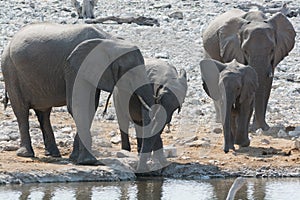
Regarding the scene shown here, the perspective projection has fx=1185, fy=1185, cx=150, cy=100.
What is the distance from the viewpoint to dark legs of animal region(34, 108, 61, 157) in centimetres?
1313

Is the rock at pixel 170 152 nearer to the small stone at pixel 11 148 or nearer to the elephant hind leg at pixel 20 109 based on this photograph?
the elephant hind leg at pixel 20 109

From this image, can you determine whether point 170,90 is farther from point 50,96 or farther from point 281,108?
point 281,108

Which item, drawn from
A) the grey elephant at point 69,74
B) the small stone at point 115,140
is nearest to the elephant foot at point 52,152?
the grey elephant at point 69,74

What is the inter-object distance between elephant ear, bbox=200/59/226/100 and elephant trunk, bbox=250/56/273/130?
3.15ft

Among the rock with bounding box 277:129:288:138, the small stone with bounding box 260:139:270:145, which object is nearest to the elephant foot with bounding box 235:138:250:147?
the small stone with bounding box 260:139:270:145

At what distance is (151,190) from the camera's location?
38.1 ft

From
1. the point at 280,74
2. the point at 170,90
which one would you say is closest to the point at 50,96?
the point at 170,90

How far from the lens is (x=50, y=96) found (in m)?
12.9

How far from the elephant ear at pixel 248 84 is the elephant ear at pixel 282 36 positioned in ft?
7.03

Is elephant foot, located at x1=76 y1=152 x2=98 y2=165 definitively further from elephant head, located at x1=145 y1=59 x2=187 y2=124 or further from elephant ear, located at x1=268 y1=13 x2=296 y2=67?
elephant ear, located at x1=268 y1=13 x2=296 y2=67

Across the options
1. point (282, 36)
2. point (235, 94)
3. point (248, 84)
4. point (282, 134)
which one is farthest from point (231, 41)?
point (235, 94)

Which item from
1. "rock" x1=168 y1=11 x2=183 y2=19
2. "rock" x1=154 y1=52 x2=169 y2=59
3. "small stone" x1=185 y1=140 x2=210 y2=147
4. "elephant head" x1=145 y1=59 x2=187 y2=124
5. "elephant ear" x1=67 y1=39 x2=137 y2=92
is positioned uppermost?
"elephant ear" x1=67 y1=39 x2=137 y2=92

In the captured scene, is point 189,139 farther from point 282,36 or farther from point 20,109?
point 282,36

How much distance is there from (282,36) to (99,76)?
4540 millimetres
